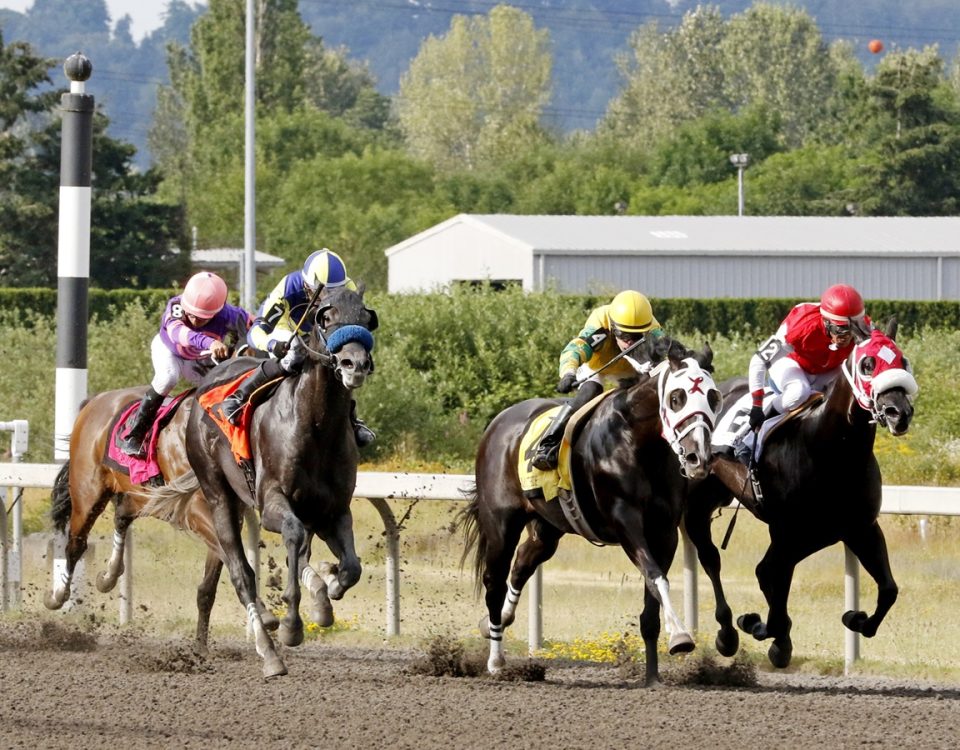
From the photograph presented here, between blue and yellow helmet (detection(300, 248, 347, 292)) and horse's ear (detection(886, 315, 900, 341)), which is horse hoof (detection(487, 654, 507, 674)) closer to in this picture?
blue and yellow helmet (detection(300, 248, 347, 292))

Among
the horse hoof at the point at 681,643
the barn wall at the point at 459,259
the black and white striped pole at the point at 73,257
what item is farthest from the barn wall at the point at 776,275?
the horse hoof at the point at 681,643

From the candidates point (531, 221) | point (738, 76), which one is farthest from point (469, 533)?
point (738, 76)

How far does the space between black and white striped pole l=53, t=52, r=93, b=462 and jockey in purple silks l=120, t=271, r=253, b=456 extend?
1218mm

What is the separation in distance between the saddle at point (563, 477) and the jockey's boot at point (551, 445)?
0.06 ft

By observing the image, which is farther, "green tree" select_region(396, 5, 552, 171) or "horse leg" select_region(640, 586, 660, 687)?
"green tree" select_region(396, 5, 552, 171)

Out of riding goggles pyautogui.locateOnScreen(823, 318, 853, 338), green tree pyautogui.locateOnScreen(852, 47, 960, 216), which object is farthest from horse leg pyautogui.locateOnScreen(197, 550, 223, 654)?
green tree pyautogui.locateOnScreen(852, 47, 960, 216)

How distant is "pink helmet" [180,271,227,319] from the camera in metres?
8.68

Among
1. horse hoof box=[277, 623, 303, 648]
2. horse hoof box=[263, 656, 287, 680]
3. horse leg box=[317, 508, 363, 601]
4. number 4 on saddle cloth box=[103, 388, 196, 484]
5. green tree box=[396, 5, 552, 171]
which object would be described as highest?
green tree box=[396, 5, 552, 171]

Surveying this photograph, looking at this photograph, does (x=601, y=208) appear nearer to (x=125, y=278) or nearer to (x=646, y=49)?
(x=125, y=278)

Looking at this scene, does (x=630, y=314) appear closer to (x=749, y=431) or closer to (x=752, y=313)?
(x=749, y=431)

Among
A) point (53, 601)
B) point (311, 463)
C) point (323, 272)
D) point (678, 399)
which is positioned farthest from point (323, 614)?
point (53, 601)

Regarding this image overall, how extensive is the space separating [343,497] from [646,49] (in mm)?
93614

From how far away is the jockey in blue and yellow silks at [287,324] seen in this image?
7375 millimetres

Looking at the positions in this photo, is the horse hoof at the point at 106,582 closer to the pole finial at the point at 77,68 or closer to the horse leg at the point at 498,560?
the horse leg at the point at 498,560
